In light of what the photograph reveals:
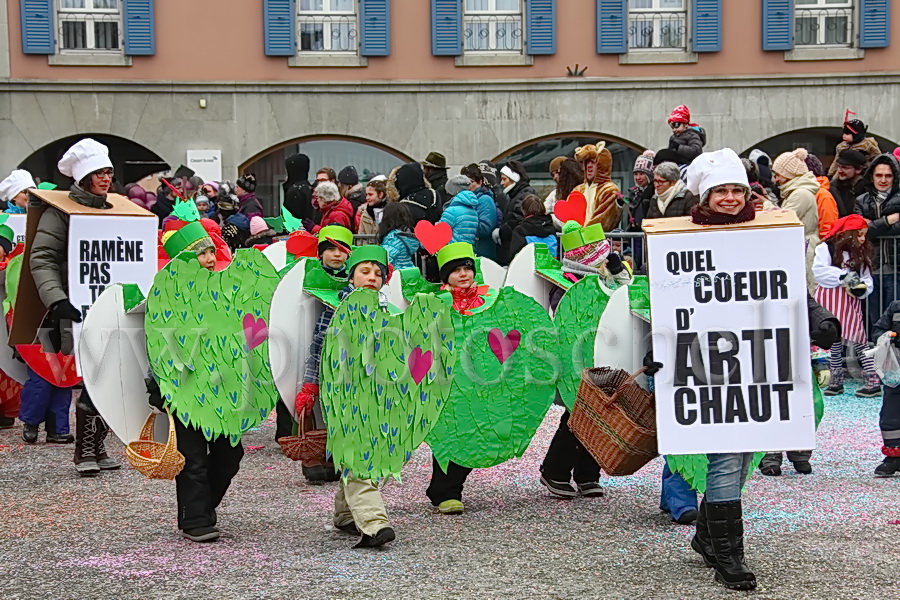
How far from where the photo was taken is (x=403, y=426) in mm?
6004

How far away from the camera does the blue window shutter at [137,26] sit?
66.0ft

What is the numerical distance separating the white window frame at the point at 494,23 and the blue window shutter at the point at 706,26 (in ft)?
8.74

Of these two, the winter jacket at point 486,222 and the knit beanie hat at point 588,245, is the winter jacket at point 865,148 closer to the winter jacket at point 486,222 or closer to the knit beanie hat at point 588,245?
the winter jacket at point 486,222

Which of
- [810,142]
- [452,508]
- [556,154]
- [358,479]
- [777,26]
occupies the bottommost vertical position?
[452,508]

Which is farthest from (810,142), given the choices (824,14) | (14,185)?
(14,185)

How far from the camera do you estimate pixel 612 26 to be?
20.3 m

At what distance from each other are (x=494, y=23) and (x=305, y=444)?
15.5m

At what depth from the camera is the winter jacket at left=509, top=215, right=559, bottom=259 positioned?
36.6ft

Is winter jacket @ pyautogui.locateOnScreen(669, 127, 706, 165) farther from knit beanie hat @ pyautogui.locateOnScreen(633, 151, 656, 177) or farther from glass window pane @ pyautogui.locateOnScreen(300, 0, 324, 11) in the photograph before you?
glass window pane @ pyautogui.locateOnScreen(300, 0, 324, 11)

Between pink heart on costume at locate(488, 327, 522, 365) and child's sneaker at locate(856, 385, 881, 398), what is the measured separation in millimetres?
4769

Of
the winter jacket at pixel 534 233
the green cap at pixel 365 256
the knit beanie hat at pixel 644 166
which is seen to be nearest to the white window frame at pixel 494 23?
the knit beanie hat at pixel 644 166

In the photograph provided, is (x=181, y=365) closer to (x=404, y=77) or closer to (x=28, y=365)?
(x=28, y=365)

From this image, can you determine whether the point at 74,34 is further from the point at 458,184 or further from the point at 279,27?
the point at 458,184

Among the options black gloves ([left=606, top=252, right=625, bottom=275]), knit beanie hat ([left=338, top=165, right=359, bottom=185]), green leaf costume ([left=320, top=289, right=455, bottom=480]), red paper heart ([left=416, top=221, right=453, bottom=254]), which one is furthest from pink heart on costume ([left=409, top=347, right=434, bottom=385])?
knit beanie hat ([left=338, top=165, right=359, bottom=185])
